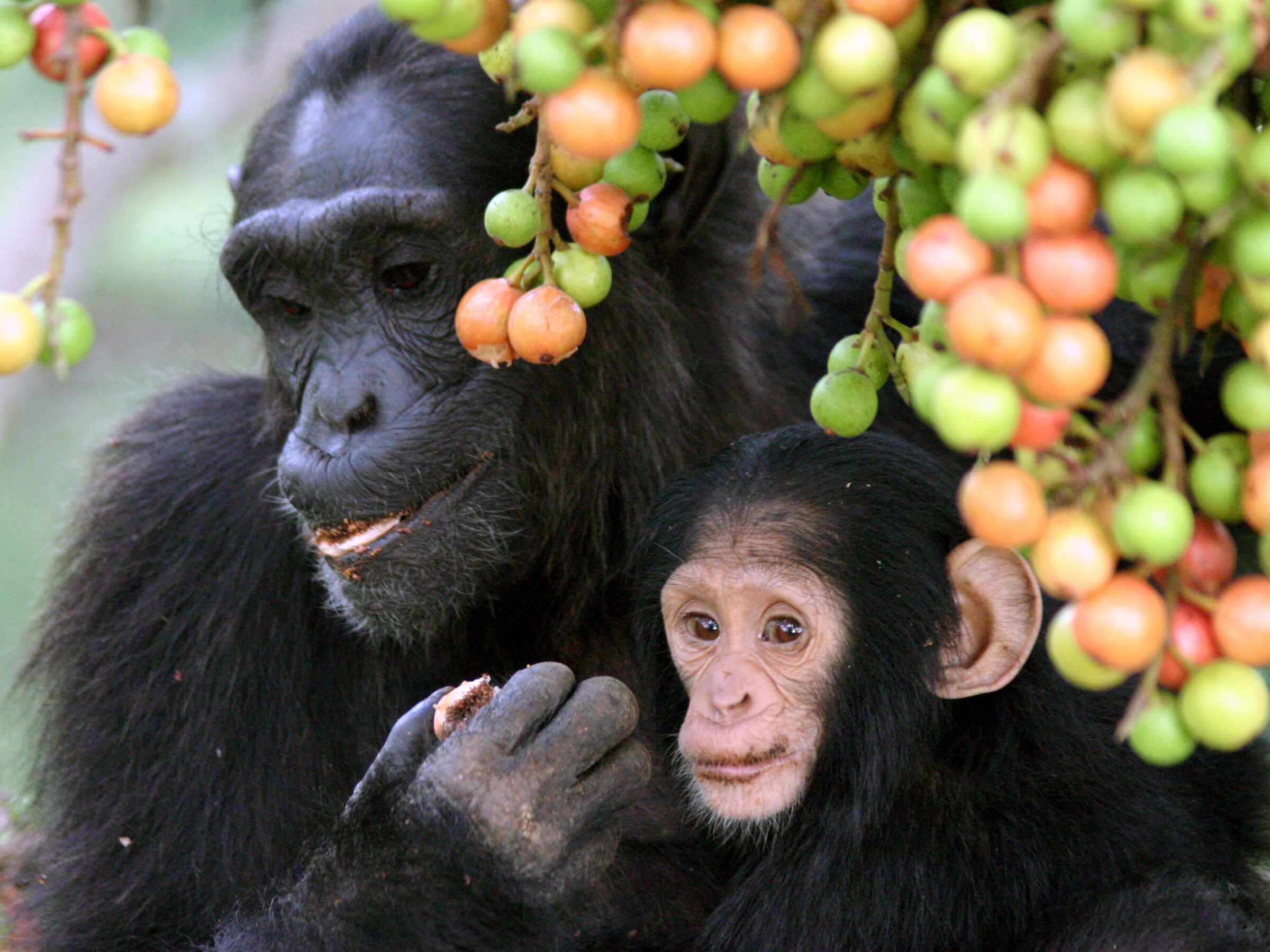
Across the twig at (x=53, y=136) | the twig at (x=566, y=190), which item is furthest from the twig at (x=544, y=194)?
the twig at (x=53, y=136)

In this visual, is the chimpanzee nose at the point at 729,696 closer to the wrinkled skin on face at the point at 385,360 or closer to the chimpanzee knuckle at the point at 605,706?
the chimpanzee knuckle at the point at 605,706

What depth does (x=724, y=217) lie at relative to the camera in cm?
473

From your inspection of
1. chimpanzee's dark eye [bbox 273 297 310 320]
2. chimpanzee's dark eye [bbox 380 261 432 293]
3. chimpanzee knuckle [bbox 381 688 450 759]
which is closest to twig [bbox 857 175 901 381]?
chimpanzee knuckle [bbox 381 688 450 759]

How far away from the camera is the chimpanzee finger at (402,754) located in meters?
3.72

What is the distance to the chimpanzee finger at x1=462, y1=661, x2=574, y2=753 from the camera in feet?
11.7

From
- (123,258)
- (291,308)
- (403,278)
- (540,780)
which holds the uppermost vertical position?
(403,278)

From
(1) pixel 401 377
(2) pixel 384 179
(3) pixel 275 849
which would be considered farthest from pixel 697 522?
(3) pixel 275 849

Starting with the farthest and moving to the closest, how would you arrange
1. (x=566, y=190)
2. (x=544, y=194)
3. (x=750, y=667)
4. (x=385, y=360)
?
(x=385, y=360) < (x=750, y=667) < (x=566, y=190) < (x=544, y=194)

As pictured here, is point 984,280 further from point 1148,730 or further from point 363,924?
point 363,924

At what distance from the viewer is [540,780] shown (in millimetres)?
3561

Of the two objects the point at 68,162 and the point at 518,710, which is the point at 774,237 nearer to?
the point at 68,162

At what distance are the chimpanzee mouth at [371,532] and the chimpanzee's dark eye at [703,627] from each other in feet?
2.43

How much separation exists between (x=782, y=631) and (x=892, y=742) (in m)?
0.40

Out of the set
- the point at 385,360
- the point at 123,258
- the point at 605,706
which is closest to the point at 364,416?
the point at 385,360
